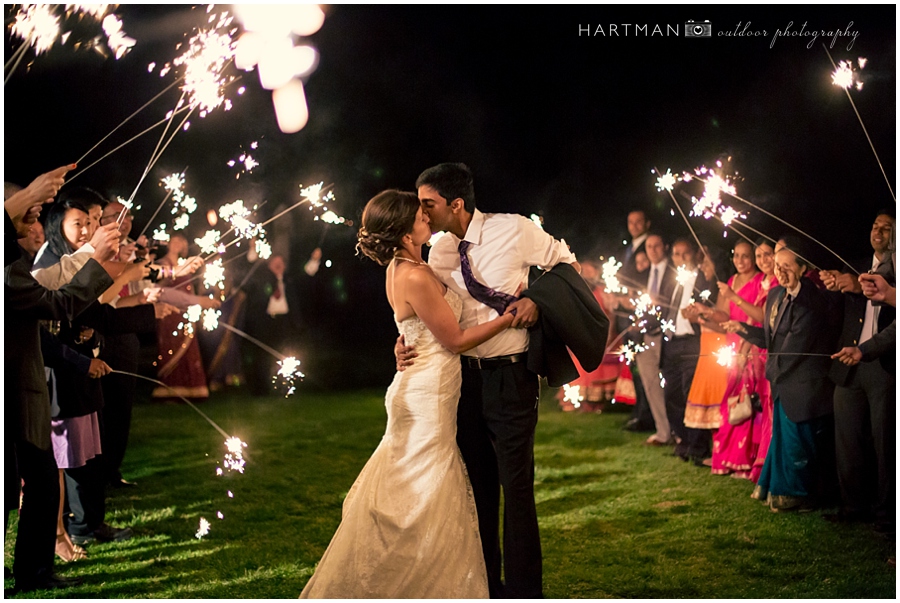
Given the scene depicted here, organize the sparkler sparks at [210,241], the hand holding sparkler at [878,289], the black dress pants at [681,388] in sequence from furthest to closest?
1. the black dress pants at [681,388]
2. the sparkler sparks at [210,241]
3. the hand holding sparkler at [878,289]

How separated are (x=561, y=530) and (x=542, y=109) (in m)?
2.83

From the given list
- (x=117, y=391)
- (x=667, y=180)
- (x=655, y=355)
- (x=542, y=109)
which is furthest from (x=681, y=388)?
(x=117, y=391)

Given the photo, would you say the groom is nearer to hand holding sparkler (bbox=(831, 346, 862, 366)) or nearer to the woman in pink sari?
hand holding sparkler (bbox=(831, 346, 862, 366))

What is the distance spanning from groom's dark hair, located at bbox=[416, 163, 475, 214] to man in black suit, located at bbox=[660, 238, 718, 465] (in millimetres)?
2856

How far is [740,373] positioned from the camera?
5.28 m

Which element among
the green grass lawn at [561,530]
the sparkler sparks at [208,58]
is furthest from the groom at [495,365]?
the sparkler sparks at [208,58]

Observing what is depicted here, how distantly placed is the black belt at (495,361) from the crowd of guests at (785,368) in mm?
1977

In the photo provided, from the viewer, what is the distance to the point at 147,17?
179 inches

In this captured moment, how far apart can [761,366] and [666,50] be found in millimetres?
A: 2130

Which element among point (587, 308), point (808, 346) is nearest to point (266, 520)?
point (587, 308)

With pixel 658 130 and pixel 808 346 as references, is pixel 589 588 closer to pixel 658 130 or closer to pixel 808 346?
pixel 808 346

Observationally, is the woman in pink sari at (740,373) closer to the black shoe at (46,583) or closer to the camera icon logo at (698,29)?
the camera icon logo at (698,29)

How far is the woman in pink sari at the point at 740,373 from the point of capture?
17.1ft

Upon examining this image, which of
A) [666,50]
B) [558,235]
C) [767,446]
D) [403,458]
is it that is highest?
[666,50]
